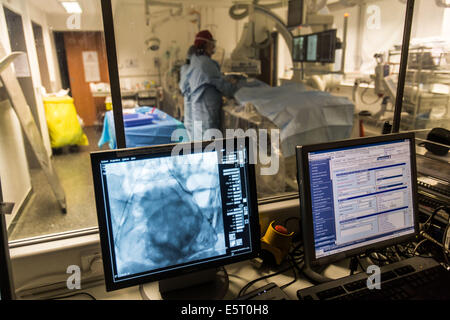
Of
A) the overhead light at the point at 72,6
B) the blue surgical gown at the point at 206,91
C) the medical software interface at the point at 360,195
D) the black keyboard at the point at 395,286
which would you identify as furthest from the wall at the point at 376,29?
the black keyboard at the point at 395,286

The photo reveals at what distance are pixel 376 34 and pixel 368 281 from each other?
5.20 metres

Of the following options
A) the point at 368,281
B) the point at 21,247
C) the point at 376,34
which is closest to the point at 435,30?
the point at 376,34

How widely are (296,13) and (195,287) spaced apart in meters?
2.86

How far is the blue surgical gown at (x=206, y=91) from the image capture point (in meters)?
2.84

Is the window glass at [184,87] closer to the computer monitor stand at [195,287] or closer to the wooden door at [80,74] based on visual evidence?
the wooden door at [80,74]

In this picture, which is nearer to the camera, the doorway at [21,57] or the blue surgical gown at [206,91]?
the doorway at [21,57]

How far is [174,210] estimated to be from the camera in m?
0.83

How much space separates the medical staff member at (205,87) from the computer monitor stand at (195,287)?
82.1 inches

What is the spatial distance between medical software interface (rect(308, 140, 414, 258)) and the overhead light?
238cm

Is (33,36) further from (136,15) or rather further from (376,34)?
(376,34)

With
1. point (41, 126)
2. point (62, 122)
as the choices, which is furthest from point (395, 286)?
point (62, 122)

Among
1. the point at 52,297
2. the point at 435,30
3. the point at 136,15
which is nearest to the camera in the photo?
the point at 52,297
